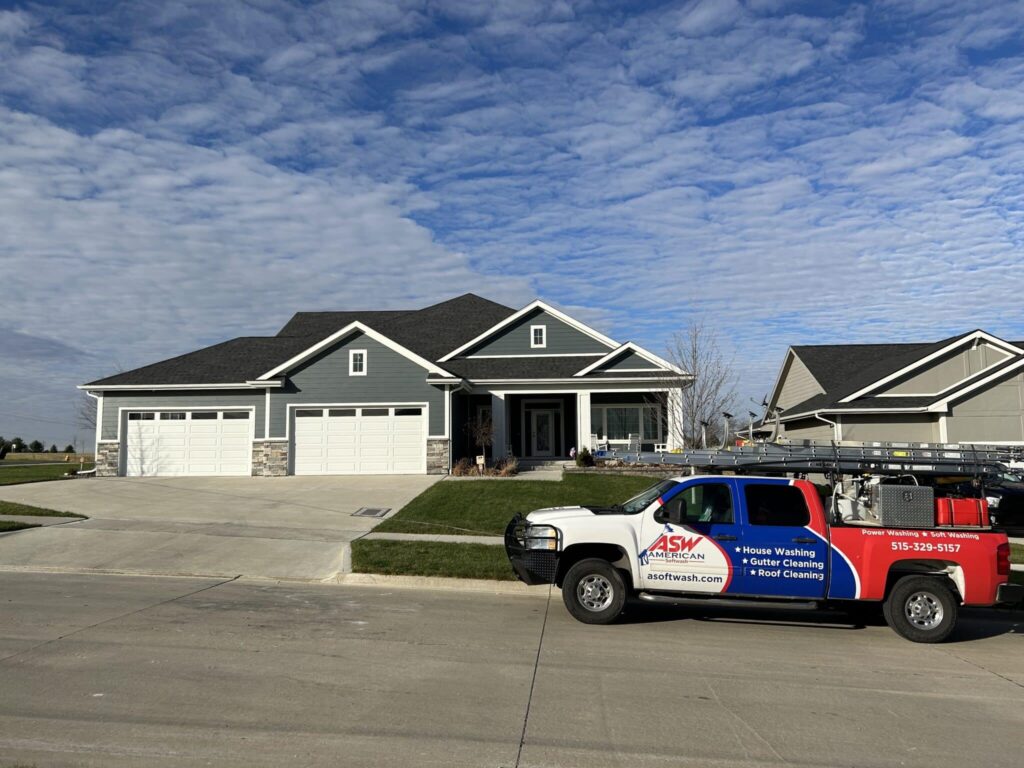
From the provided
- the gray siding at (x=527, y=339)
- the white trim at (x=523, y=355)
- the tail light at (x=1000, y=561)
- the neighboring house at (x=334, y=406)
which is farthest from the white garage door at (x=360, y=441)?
the tail light at (x=1000, y=561)

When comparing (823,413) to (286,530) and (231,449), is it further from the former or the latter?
(231,449)

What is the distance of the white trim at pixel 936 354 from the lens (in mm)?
24828

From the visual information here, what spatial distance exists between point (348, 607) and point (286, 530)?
6272mm

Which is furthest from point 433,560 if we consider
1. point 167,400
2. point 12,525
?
point 167,400

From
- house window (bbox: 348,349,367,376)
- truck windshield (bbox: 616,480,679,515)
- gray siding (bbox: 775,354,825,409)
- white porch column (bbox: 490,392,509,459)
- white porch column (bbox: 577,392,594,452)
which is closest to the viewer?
truck windshield (bbox: 616,480,679,515)

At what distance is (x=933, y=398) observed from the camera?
2436cm

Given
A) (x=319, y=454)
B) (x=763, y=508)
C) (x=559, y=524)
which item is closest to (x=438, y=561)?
(x=559, y=524)

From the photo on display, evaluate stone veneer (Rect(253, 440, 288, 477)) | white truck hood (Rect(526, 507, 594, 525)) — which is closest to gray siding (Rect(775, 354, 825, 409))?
stone veneer (Rect(253, 440, 288, 477))

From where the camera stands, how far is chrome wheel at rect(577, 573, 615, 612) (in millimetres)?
9195

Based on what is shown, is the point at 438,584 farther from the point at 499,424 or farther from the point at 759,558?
the point at 499,424

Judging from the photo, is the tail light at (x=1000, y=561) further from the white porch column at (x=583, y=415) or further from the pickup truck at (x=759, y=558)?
the white porch column at (x=583, y=415)

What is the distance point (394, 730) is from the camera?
216 inches

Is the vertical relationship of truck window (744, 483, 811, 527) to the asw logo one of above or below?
above

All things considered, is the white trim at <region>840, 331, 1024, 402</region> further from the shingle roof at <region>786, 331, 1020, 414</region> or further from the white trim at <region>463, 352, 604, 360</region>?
the white trim at <region>463, 352, 604, 360</region>
